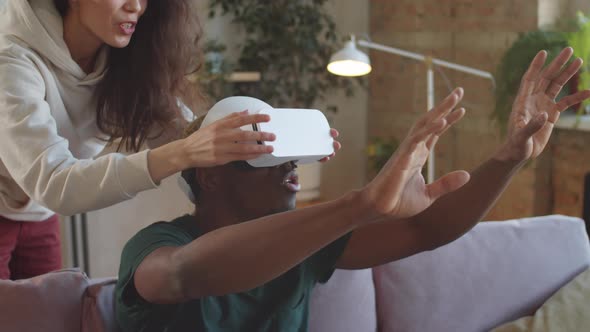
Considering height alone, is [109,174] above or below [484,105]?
above

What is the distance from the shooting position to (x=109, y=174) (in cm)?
118

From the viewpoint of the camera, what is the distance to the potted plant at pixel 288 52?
4.39m

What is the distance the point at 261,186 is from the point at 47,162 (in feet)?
1.14

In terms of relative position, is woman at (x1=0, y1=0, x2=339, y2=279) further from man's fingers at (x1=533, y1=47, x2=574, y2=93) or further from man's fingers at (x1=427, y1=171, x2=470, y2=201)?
man's fingers at (x1=533, y1=47, x2=574, y2=93)

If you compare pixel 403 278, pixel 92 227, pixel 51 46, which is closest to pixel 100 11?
pixel 51 46

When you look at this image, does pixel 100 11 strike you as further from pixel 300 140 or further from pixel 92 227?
pixel 92 227

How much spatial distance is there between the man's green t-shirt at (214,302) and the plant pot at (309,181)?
3.12 meters

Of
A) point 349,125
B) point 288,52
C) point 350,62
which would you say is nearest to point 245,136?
point 350,62

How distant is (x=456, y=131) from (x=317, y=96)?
0.95 m

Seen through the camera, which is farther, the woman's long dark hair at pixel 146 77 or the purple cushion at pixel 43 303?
the woman's long dark hair at pixel 146 77

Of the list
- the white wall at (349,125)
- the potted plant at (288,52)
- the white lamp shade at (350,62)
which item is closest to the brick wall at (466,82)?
the white wall at (349,125)

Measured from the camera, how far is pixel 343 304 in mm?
1568

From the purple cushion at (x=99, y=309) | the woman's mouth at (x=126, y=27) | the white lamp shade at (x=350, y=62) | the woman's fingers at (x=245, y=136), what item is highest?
the woman's mouth at (x=126, y=27)

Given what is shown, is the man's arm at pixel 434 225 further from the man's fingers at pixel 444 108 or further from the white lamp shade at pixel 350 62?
the white lamp shade at pixel 350 62
